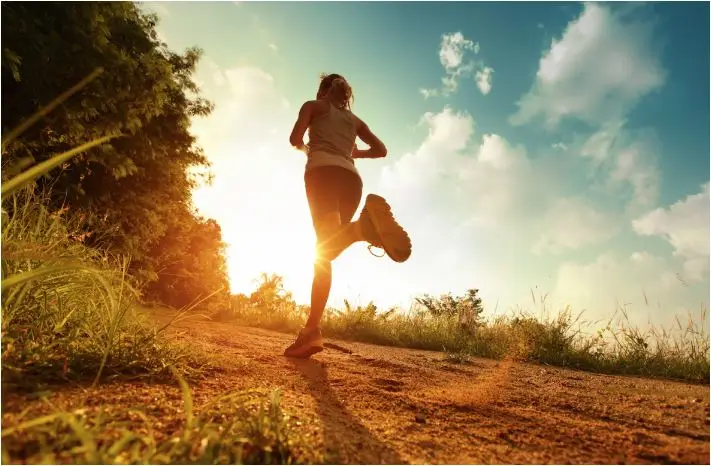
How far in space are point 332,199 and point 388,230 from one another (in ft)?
1.68

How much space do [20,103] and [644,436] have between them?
248 inches

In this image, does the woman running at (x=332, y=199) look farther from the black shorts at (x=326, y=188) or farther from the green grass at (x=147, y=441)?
the green grass at (x=147, y=441)

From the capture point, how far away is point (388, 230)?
2773 mm

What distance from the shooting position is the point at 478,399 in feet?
6.39

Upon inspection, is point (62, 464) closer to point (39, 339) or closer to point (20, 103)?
point (39, 339)

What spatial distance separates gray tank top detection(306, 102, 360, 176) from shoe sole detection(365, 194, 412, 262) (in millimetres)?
432

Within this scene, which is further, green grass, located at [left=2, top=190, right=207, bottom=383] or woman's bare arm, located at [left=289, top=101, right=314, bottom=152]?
woman's bare arm, located at [left=289, top=101, right=314, bottom=152]

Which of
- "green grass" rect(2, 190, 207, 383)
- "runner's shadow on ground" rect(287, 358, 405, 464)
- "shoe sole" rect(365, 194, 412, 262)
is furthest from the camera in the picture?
"shoe sole" rect(365, 194, 412, 262)

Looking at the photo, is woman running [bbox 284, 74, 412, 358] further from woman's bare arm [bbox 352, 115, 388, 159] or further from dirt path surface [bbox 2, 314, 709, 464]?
dirt path surface [bbox 2, 314, 709, 464]

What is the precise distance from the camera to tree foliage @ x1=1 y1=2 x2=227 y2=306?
4.25 m

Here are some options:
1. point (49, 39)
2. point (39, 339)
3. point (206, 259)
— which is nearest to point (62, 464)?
point (39, 339)

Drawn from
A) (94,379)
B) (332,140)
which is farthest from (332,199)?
(94,379)

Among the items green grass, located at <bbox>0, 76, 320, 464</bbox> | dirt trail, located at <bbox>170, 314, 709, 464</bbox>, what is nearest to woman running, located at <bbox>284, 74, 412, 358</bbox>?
dirt trail, located at <bbox>170, 314, 709, 464</bbox>

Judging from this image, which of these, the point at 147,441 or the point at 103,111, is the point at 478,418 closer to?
the point at 147,441
